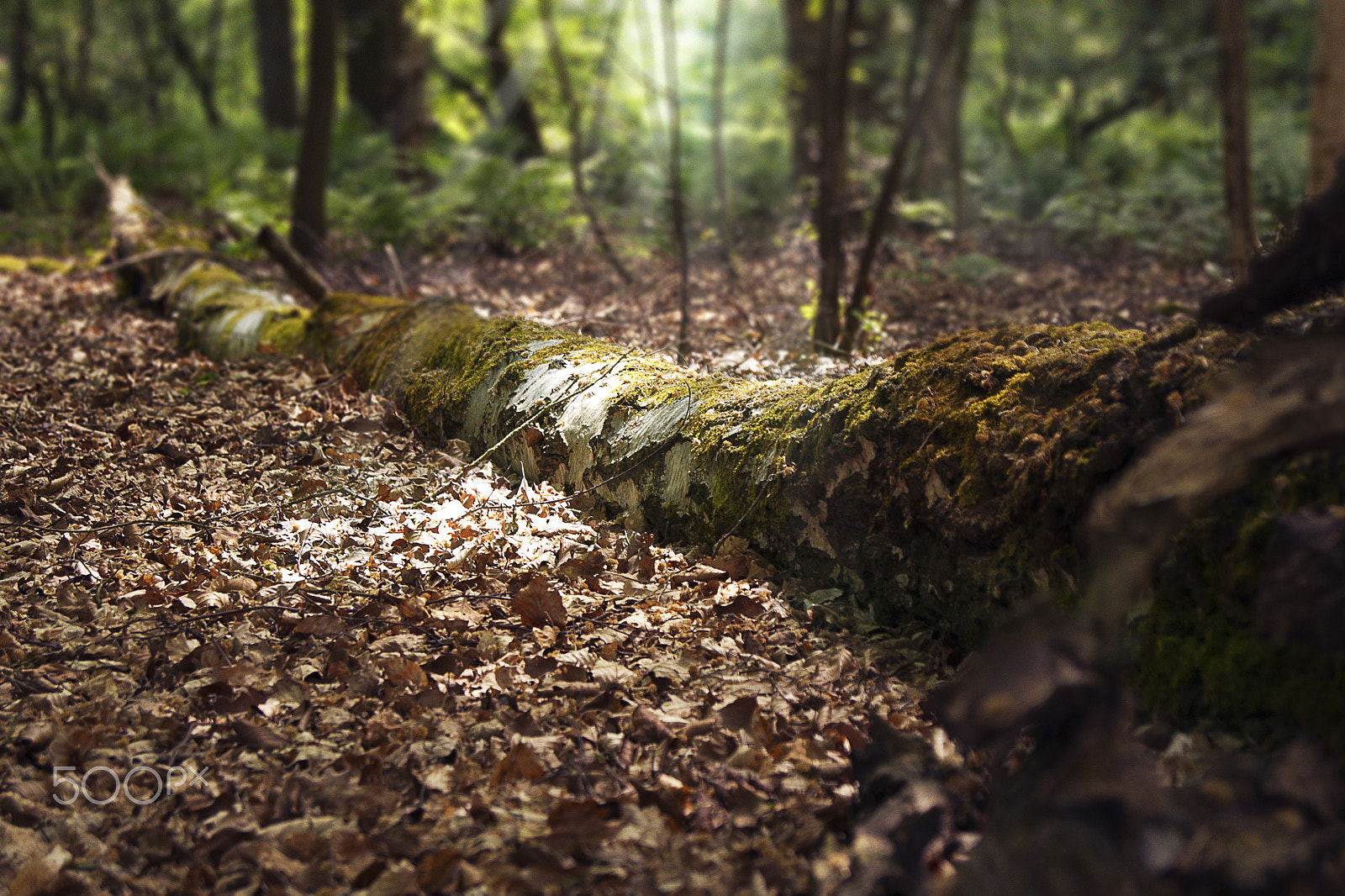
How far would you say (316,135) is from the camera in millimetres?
8578

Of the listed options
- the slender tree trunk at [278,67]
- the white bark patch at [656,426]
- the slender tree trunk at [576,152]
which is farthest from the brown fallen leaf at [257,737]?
the slender tree trunk at [278,67]

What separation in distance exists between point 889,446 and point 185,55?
22386 millimetres

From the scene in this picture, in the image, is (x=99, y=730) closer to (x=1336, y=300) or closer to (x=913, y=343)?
(x=1336, y=300)

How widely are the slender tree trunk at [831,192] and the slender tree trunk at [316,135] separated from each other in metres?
5.06

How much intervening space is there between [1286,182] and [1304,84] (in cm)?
698

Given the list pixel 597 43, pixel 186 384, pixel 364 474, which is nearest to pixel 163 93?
pixel 597 43

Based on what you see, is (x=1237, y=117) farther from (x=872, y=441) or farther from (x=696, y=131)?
(x=696, y=131)

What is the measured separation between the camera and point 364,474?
399 cm

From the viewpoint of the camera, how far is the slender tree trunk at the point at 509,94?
1459 cm

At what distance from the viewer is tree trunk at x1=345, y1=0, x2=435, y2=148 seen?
1254cm

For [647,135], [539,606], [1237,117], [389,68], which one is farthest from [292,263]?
[647,135]

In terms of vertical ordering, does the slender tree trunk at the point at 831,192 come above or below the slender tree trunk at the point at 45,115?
below

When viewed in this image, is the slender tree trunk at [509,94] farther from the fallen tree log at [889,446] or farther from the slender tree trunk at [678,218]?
the fallen tree log at [889,446]

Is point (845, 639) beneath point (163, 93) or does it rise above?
beneath
